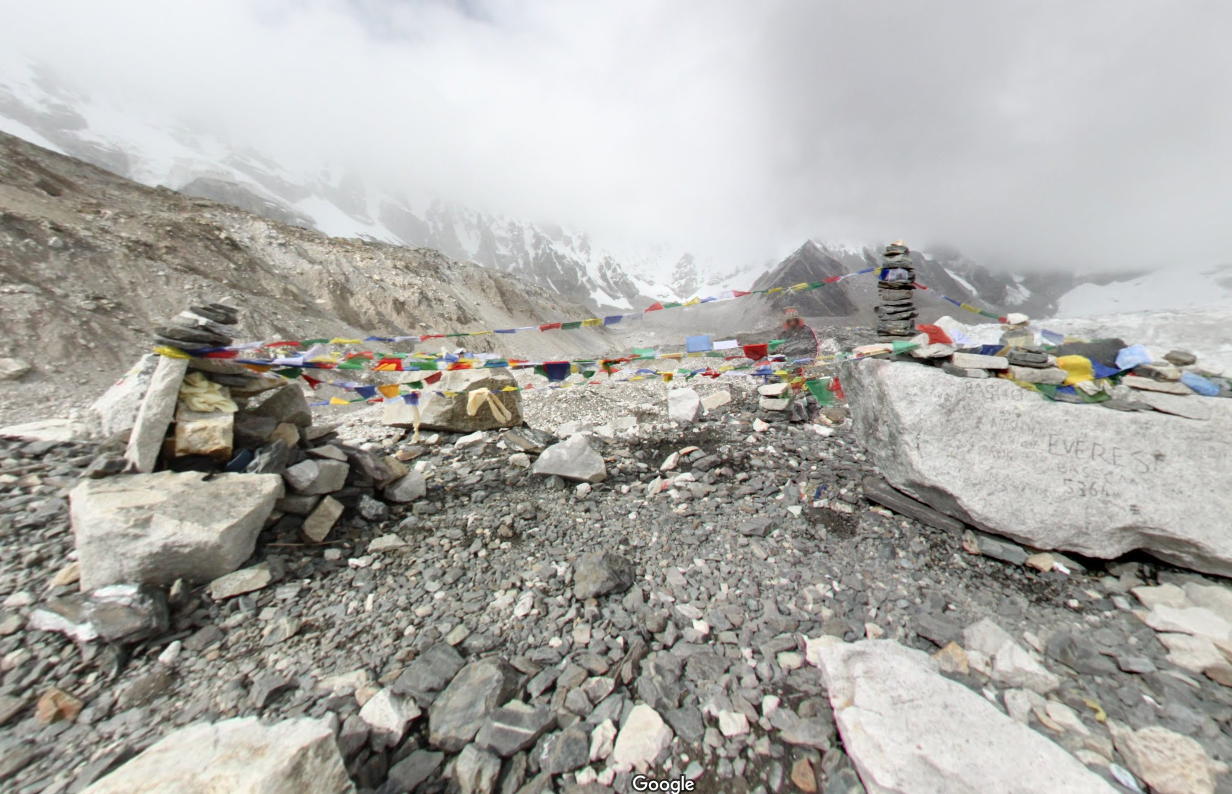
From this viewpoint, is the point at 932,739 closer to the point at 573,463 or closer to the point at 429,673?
the point at 429,673

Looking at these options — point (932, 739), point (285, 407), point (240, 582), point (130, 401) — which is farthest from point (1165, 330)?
point (130, 401)

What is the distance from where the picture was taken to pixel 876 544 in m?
3.46

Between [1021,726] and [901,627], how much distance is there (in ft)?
2.51

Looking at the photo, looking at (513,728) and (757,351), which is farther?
(757,351)

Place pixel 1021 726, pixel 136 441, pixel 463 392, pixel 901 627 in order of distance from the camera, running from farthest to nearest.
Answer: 1. pixel 463 392
2. pixel 136 441
3. pixel 901 627
4. pixel 1021 726

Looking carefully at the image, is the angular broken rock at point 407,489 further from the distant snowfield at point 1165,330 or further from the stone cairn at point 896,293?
the stone cairn at point 896,293

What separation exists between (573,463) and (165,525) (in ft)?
10.0

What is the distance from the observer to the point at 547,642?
8.53ft

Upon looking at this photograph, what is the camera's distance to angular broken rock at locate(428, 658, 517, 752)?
2.03m

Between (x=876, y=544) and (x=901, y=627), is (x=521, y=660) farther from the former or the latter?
(x=876, y=544)

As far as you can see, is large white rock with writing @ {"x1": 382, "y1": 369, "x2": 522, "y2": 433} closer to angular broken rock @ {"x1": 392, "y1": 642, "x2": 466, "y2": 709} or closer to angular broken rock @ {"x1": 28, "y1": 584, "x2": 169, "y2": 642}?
angular broken rock @ {"x1": 28, "y1": 584, "x2": 169, "y2": 642}

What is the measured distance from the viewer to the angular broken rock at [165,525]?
2.52 m

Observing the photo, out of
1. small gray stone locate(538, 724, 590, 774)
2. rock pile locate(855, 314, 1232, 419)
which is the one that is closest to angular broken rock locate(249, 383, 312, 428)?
small gray stone locate(538, 724, 590, 774)

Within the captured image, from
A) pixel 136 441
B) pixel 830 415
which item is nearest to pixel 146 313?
pixel 136 441
